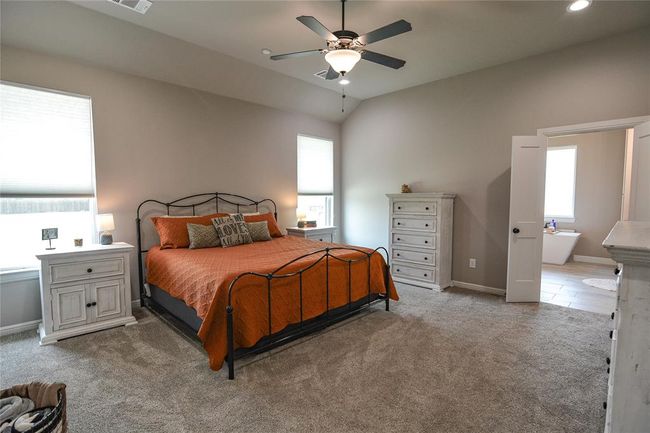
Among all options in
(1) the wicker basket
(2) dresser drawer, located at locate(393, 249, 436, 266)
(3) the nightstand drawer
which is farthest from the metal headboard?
(1) the wicker basket

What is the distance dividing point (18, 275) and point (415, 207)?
4.72 meters

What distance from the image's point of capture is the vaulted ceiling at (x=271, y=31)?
9.70ft

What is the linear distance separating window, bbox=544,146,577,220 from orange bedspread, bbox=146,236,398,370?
5343 millimetres

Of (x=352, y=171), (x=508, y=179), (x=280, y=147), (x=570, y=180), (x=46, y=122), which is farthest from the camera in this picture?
(x=570, y=180)

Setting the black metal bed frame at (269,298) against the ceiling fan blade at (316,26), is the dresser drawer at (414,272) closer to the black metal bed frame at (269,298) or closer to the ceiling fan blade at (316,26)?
the black metal bed frame at (269,298)

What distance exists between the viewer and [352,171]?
6242 millimetres

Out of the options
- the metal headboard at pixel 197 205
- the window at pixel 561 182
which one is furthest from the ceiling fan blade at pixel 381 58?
the window at pixel 561 182

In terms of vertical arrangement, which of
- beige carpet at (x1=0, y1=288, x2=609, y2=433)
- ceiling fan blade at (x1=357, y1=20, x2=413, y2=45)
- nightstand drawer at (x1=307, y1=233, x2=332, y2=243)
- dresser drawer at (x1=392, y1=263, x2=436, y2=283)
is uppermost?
ceiling fan blade at (x1=357, y1=20, x2=413, y2=45)

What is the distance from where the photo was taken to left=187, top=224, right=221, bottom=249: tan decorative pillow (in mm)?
3805

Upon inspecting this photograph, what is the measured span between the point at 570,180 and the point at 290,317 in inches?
270

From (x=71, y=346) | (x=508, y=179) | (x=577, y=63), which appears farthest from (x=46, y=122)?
(x=577, y=63)

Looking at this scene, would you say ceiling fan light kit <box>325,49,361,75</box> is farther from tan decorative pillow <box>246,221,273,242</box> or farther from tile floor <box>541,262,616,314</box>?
tile floor <box>541,262,616,314</box>

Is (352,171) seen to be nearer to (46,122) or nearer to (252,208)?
(252,208)

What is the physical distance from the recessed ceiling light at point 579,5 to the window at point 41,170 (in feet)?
16.1
